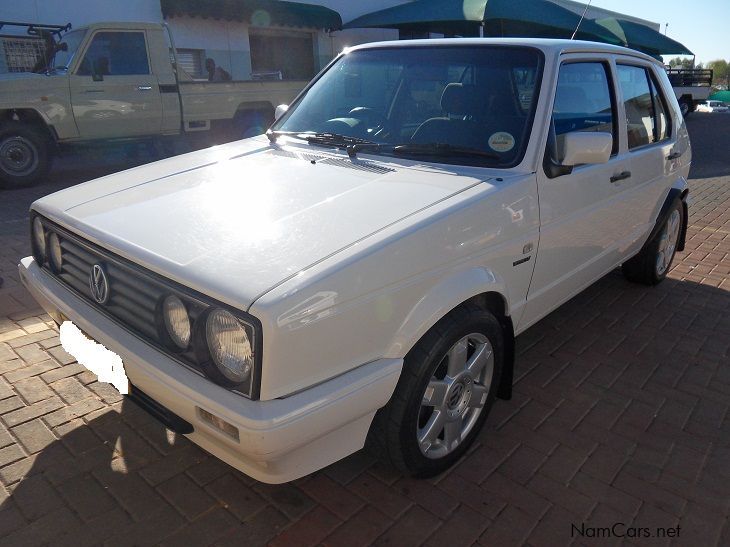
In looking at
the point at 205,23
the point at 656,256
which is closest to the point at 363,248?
the point at 656,256

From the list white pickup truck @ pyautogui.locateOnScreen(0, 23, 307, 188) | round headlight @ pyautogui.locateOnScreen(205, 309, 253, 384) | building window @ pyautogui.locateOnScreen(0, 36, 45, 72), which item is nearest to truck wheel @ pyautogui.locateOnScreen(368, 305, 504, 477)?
round headlight @ pyautogui.locateOnScreen(205, 309, 253, 384)

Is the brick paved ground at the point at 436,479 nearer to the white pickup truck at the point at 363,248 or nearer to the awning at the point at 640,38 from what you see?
the white pickup truck at the point at 363,248

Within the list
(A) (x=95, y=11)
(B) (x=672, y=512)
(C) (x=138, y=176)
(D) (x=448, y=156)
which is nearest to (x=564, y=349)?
(B) (x=672, y=512)

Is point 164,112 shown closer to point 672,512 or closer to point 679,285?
point 679,285

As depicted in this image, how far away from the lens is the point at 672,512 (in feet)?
7.58

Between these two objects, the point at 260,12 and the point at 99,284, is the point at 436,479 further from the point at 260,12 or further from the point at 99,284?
the point at 260,12

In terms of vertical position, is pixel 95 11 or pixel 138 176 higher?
pixel 95 11

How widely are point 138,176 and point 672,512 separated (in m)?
2.94

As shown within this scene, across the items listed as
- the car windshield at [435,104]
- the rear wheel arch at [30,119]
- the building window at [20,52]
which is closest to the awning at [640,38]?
the building window at [20,52]

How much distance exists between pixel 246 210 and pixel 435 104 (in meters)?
1.27

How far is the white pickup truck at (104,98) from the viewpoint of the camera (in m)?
Answer: 7.99

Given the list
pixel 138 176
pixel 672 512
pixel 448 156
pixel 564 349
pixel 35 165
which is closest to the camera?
pixel 672 512

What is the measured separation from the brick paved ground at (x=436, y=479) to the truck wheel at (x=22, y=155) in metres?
5.49

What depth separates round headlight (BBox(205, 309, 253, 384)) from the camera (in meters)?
1.77
